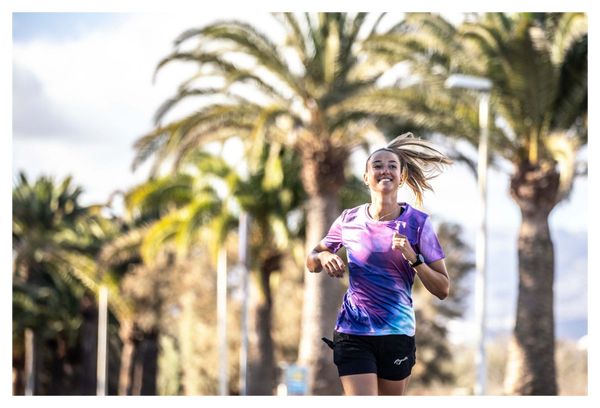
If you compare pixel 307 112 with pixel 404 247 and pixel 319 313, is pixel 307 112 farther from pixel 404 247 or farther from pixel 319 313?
pixel 404 247

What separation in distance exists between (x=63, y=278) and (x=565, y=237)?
413 feet

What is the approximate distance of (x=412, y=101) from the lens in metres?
22.6

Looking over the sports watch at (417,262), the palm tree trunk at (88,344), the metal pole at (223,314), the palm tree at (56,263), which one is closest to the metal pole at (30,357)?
the palm tree at (56,263)

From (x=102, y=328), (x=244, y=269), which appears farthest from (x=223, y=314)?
(x=102, y=328)

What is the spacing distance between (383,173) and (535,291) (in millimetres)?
20187

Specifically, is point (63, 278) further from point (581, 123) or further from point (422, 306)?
point (581, 123)

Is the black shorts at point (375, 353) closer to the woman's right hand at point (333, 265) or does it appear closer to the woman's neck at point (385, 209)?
Answer: the woman's right hand at point (333, 265)

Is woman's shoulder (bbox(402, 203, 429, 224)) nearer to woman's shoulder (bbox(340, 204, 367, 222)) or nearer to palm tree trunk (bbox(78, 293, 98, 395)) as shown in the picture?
woman's shoulder (bbox(340, 204, 367, 222))

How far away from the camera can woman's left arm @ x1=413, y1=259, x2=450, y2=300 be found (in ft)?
14.3

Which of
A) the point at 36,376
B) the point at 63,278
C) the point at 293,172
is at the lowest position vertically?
the point at 36,376

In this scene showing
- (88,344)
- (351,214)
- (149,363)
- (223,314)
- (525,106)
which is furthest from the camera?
(88,344)

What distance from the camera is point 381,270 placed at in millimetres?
4434

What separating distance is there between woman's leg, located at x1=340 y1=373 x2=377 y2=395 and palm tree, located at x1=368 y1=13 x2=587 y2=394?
703 inches
